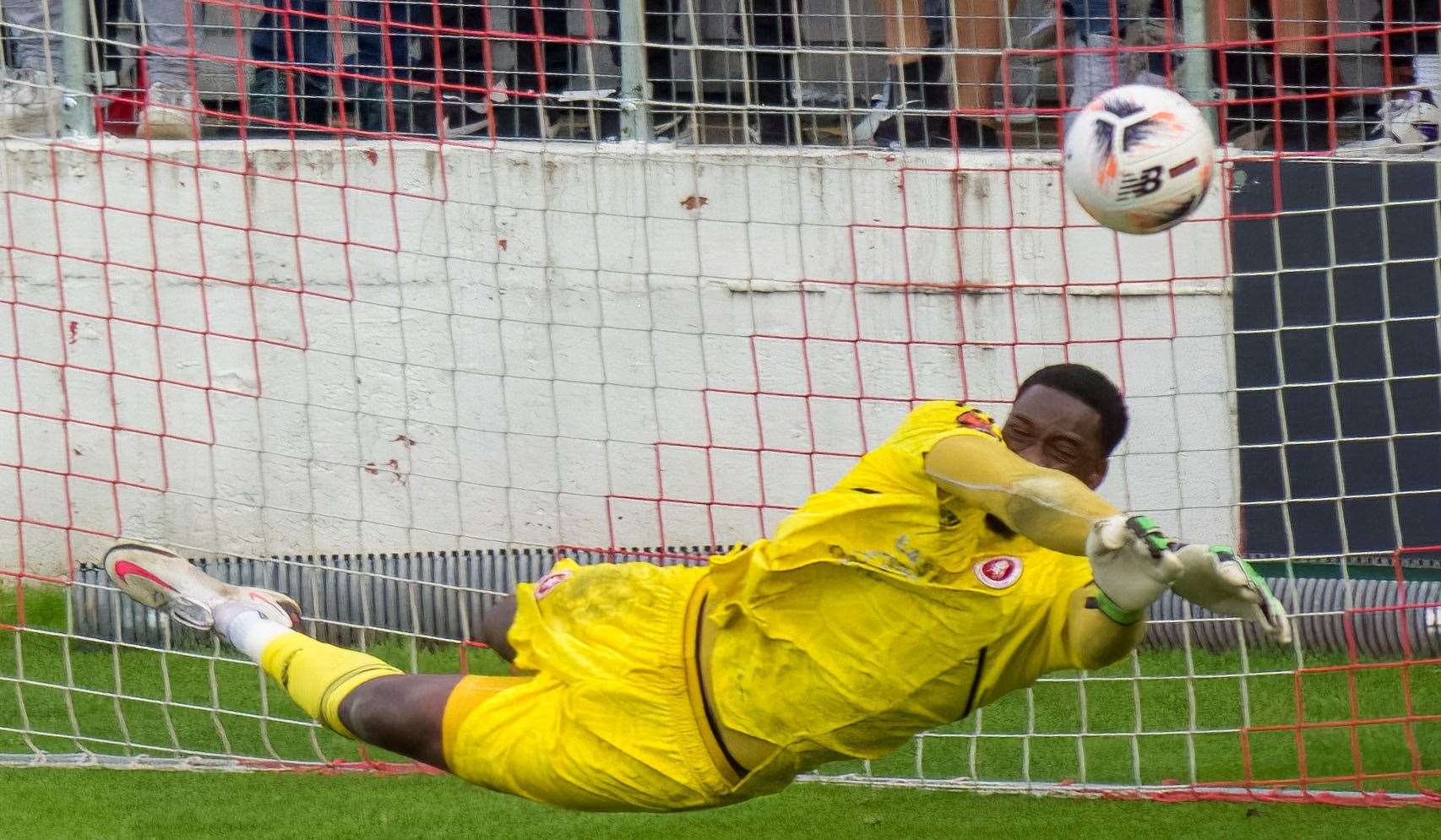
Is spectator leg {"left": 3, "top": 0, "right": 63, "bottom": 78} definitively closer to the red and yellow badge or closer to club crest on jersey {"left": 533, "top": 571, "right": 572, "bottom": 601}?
club crest on jersey {"left": 533, "top": 571, "right": 572, "bottom": 601}

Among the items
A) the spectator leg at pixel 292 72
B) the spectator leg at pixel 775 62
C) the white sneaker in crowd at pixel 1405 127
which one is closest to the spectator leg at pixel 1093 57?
the white sneaker in crowd at pixel 1405 127

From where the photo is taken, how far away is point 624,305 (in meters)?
6.73

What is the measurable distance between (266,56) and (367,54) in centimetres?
37

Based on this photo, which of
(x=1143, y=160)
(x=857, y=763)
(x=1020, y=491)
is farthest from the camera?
(x=857, y=763)

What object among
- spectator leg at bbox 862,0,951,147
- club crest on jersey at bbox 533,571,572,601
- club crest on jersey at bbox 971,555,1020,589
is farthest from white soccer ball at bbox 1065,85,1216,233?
spectator leg at bbox 862,0,951,147

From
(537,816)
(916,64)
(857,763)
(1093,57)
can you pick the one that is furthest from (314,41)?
(857,763)

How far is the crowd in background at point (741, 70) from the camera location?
18.7 ft

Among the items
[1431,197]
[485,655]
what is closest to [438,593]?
[485,655]

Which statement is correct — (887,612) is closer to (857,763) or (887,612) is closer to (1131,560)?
(1131,560)

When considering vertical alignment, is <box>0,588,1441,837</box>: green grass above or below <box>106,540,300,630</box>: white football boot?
below

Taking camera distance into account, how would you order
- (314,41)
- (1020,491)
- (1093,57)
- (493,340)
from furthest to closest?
(493,340) → (314,41) → (1093,57) → (1020,491)

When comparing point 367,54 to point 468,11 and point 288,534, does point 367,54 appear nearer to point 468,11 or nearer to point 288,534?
point 468,11

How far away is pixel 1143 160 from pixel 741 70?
2.82 m

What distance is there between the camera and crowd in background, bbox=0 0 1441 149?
569cm
